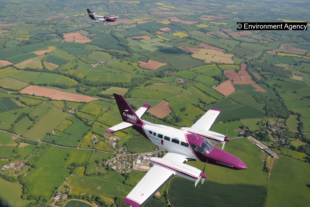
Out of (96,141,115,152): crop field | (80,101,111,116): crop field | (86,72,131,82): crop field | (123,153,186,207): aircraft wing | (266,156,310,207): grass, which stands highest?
(123,153,186,207): aircraft wing

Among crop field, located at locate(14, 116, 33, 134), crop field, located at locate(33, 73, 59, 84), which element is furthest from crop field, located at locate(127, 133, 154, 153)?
crop field, located at locate(33, 73, 59, 84)

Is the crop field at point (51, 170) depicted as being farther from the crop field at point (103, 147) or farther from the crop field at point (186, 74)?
the crop field at point (186, 74)

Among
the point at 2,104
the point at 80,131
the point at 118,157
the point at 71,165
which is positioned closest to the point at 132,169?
the point at 118,157

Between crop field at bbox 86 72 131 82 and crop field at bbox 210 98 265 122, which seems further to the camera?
crop field at bbox 86 72 131 82

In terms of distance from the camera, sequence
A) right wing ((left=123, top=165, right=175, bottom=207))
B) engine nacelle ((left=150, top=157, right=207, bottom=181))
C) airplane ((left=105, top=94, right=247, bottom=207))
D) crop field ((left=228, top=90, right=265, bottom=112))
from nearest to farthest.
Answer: right wing ((left=123, top=165, right=175, bottom=207)) → engine nacelle ((left=150, top=157, right=207, bottom=181)) → airplane ((left=105, top=94, right=247, bottom=207)) → crop field ((left=228, top=90, right=265, bottom=112))

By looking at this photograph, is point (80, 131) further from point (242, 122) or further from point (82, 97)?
point (242, 122)

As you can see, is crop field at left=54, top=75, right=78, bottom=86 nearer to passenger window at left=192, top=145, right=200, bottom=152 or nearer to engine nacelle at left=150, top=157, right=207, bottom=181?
engine nacelle at left=150, top=157, right=207, bottom=181
